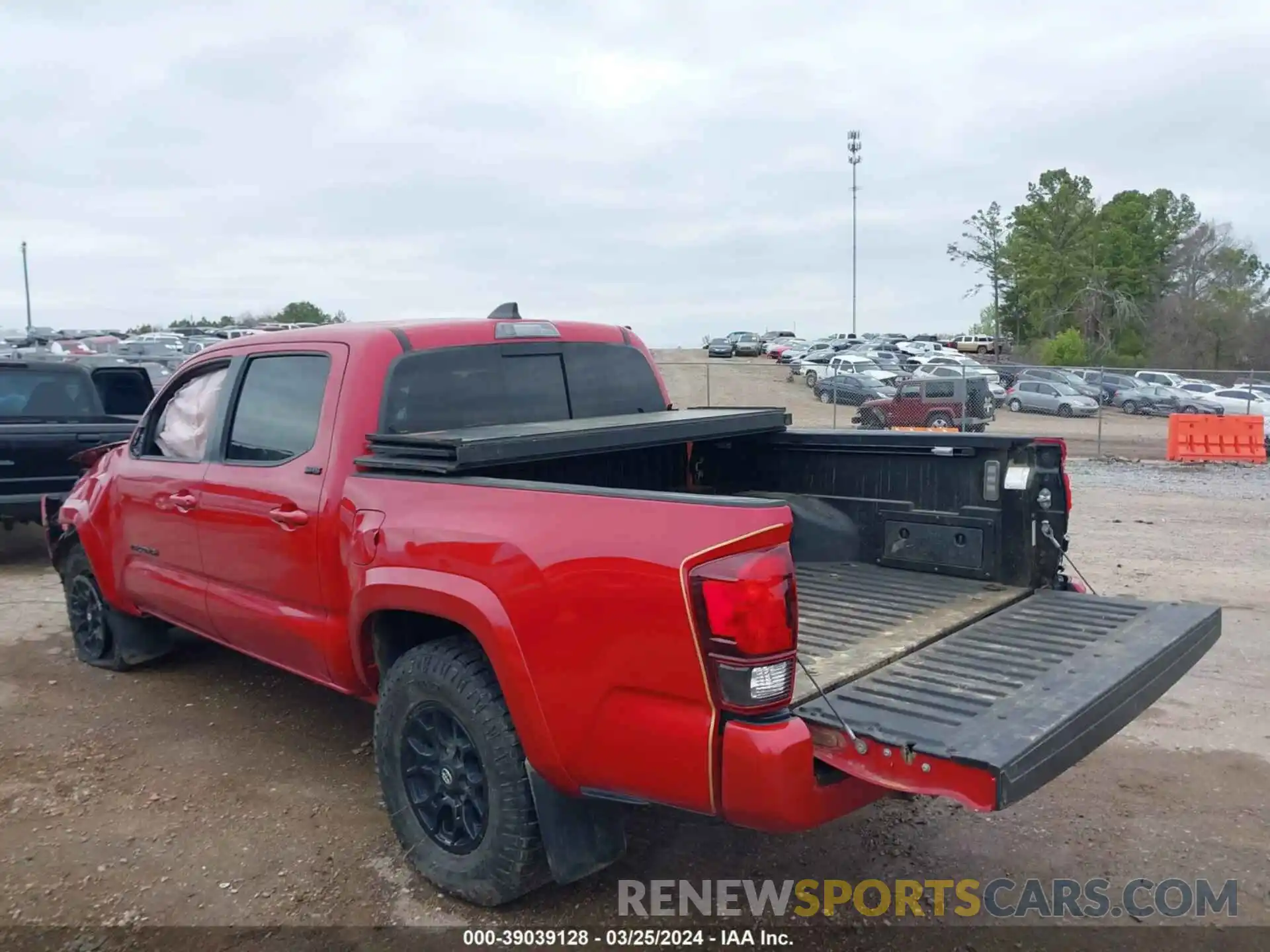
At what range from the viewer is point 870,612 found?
3.88 meters

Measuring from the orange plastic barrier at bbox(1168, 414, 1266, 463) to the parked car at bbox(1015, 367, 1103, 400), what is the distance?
1189 centimetres

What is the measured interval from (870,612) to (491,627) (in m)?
1.51

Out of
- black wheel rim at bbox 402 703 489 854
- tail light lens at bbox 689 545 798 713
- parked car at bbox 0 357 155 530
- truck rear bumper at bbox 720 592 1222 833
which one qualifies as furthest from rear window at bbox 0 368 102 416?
truck rear bumper at bbox 720 592 1222 833

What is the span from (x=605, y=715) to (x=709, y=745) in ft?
1.15

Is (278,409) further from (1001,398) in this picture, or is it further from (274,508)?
(1001,398)

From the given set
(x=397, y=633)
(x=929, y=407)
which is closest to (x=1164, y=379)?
(x=929, y=407)

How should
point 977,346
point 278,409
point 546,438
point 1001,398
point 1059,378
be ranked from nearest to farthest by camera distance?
point 546,438
point 278,409
point 1001,398
point 1059,378
point 977,346

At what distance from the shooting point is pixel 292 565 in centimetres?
416

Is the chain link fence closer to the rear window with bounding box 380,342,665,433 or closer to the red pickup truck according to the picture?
the rear window with bounding box 380,342,665,433

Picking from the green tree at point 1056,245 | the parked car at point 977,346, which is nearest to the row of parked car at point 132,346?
the parked car at point 977,346

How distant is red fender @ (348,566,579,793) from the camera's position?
3.09 m

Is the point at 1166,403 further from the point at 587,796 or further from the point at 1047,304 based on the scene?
the point at 1047,304

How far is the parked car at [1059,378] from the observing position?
31500 mm

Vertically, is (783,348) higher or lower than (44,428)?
higher
